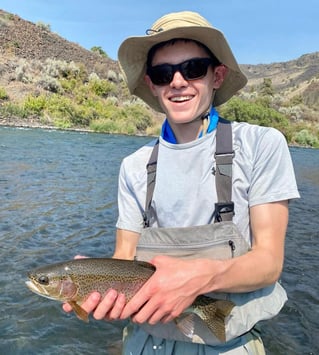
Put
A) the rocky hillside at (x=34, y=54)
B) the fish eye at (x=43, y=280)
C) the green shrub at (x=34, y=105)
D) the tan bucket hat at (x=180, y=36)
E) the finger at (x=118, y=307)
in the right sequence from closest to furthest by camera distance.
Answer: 1. the finger at (x=118, y=307)
2. the tan bucket hat at (x=180, y=36)
3. the fish eye at (x=43, y=280)
4. the green shrub at (x=34, y=105)
5. the rocky hillside at (x=34, y=54)

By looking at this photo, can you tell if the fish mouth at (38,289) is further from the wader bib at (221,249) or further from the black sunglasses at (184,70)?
the black sunglasses at (184,70)

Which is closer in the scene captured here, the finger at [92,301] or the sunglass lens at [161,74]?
the finger at [92,301]

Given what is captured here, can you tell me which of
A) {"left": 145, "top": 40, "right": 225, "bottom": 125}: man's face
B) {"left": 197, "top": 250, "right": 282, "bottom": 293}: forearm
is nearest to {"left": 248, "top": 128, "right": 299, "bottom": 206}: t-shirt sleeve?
{"left": 197, "top": 250, "right": 282, "bottom": 293}: forearm

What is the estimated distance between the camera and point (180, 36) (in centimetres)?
222

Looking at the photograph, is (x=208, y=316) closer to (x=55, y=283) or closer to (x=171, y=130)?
(x=55, y=283)

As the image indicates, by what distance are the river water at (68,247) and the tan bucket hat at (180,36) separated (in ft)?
8.92

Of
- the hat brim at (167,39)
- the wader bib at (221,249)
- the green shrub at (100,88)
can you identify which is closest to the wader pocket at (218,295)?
the wader bib at (221,249)

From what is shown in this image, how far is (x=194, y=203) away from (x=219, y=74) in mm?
775

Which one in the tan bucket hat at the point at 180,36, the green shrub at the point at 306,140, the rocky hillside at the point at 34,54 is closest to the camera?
the tan bucket hat at the point at 180,36

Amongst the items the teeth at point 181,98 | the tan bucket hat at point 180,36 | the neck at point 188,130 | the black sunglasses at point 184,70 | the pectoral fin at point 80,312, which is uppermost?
the tan bucket hat at point 180,36

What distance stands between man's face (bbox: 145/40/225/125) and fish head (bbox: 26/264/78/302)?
96 centimetres

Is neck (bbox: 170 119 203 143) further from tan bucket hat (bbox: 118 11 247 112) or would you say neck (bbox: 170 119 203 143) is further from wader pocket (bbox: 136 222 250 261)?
wader pocket (bbox: 136 222 250 261)

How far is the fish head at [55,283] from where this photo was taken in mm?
2166

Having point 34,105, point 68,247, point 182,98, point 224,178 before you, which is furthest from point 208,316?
point 34,105
